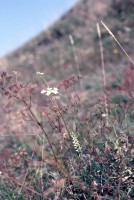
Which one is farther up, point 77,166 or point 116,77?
point 116,77

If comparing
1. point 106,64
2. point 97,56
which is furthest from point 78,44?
point 106,64

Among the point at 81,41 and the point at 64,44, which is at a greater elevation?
the point at 64,44

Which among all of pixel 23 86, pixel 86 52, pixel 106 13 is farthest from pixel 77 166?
pixel 106 13

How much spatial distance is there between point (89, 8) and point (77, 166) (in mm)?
17317

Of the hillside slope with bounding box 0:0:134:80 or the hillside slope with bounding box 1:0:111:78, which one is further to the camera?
the hillside slope with bounding box 1:0:111:78

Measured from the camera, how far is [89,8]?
61.4 feet

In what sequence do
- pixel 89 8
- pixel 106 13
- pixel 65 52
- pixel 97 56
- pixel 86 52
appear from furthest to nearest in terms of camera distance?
pixel 89 8 < pixel 106 13 < pixel 65 52 < pixel 86 52 < pixel 97 56

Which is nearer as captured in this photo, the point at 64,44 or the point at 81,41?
the point at 81,41

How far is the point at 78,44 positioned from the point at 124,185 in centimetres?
1370

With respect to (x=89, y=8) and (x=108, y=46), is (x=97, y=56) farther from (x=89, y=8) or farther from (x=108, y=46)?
(x=89, y=8)

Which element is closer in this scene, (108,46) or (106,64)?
(106,64)

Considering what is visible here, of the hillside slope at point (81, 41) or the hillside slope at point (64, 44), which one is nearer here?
the hillside slope at point (81, 41)

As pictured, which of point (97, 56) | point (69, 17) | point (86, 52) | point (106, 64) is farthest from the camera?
point (69, 17)

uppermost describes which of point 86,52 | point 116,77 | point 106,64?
point 86,52
